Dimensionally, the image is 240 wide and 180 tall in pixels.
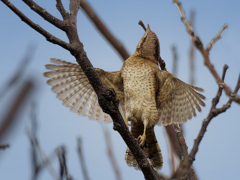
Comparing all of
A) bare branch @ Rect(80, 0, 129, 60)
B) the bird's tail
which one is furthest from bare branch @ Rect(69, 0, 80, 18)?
the bird's tail

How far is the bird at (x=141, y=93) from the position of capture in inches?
164

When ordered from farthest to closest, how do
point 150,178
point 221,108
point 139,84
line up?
1. point 139,84
2. point 150,178
3. point 221,108

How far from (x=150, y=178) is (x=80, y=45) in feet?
4.90

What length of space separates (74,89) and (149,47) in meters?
1.38

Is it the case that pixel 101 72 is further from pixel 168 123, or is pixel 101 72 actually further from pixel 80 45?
pixel 80 45

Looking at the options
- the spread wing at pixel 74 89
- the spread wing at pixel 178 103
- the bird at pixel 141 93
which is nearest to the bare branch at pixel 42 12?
the bird at pixel 141 93

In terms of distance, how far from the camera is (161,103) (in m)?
4.62

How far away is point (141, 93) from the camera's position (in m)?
4.23

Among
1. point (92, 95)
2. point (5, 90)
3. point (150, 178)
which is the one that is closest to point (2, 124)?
point (5, 90)

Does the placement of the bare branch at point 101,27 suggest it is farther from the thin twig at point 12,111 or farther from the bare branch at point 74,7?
the thin twig at point 12,111

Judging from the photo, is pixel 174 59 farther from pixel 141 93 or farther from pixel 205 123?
pixel 205 123

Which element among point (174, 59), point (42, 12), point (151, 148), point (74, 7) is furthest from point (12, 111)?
point (151, 148)

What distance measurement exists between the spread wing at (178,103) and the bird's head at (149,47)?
611 millimetres

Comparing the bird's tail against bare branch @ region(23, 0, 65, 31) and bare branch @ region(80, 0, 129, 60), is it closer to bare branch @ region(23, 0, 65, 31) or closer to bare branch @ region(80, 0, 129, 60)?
bare branch @ region(80, 0, 129, 60)
